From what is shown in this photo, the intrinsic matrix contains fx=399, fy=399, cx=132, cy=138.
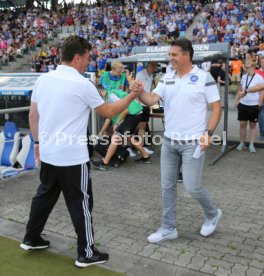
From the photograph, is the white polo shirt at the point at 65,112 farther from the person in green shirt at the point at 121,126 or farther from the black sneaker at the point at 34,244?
the person in green shirt at the point at 121,126

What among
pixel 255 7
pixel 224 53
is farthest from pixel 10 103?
pixel 255 7

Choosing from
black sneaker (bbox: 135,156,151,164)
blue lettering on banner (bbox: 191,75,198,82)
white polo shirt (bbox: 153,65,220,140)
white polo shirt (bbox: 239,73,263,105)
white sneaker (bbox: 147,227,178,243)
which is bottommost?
black sneaker (bbox: 135,156,151,164)

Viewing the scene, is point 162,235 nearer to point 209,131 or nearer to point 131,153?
point 209,131

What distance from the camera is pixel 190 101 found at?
3709mm

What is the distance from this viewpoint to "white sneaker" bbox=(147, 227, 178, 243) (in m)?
4.00

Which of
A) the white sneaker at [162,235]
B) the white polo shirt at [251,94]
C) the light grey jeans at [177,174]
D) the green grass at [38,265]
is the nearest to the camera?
the green grass at [38,265]

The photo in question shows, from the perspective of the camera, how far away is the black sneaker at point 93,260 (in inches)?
140

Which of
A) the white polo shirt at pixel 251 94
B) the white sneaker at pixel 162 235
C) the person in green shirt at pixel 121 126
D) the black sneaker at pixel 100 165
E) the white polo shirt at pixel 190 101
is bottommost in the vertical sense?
the black sneaker at pixel 100 165

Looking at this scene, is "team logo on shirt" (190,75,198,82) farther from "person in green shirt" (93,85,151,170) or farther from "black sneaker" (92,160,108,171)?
"black sneaker" (92,160,108,171)

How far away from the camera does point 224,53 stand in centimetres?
760

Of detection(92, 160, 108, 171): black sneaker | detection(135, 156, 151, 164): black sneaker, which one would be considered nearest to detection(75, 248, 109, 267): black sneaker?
detection(92, 160, 108, 171): black sneaker

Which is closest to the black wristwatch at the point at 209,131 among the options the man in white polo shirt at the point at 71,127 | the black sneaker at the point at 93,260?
the man in white polo shirt at the point at 71,127

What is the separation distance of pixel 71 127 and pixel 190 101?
114cm

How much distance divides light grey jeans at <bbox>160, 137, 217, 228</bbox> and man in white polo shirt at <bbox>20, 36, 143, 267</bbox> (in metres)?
0.71
